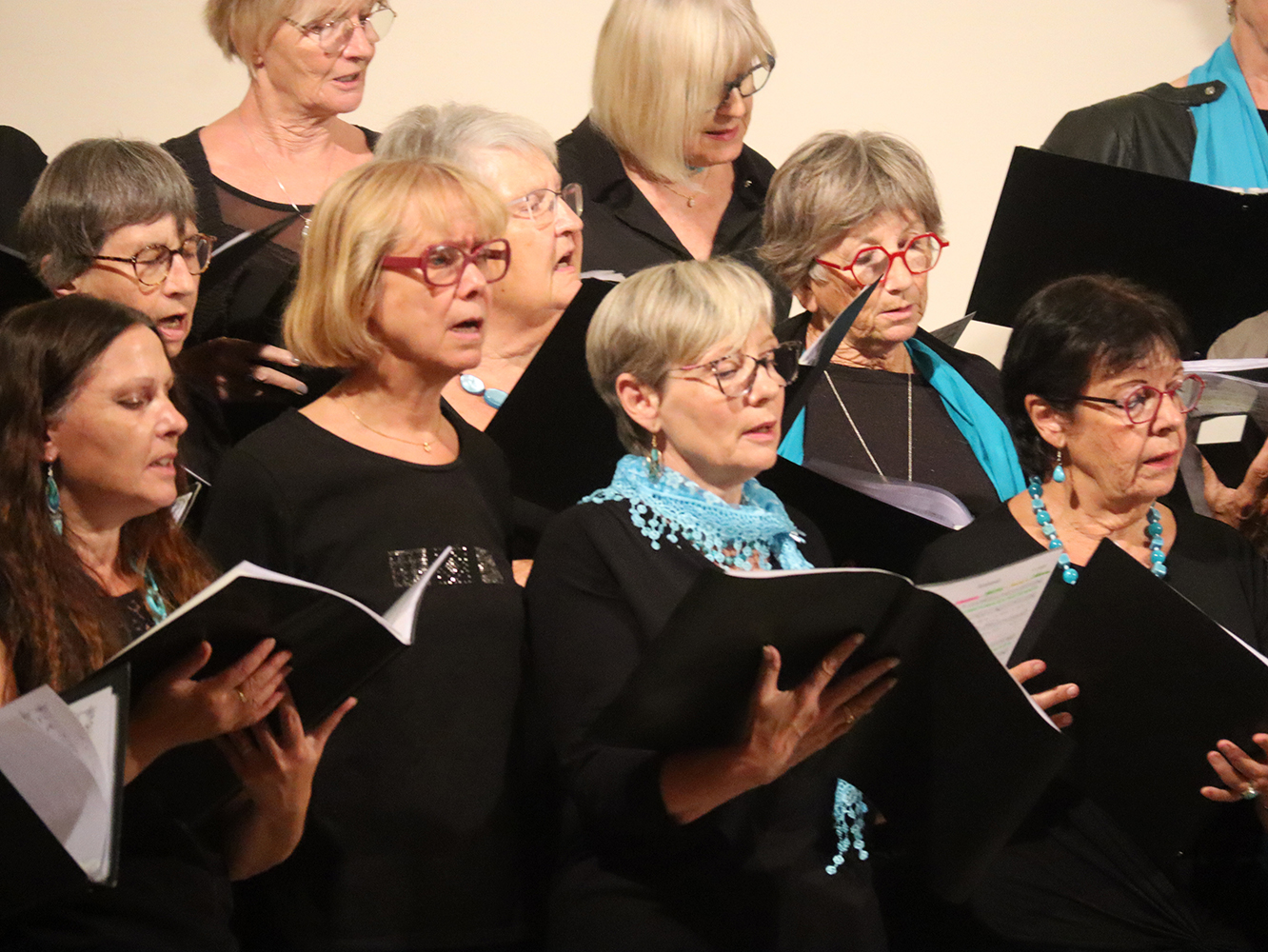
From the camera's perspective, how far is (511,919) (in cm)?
191

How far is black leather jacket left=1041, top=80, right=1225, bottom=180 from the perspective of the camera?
314 cm

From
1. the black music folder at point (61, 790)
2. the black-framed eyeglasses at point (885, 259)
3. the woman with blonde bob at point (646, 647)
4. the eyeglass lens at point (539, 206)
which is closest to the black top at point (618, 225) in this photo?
the black-framed eyeglasses at point (885, 259)

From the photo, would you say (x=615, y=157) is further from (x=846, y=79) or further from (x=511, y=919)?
(x=511, y=919)

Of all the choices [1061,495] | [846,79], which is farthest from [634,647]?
[846,79]

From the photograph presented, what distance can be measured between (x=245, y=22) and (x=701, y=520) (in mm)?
1393

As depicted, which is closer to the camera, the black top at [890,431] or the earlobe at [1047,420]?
the earlobe at [1047,420]

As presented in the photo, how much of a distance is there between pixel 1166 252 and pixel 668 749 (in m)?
1.50

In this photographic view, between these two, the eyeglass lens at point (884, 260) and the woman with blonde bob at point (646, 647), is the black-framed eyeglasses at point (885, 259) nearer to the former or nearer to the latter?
the eyeglass lens at point (884, 260)

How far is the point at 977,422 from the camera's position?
8.38 ft

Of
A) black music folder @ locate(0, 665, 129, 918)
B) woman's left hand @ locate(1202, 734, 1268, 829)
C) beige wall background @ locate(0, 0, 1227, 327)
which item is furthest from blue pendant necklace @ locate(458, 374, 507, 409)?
beige wall background @ locate(0, 0, 1227, 327)

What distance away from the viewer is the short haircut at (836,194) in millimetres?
2557

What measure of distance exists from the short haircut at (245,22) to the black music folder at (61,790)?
62.3 inches

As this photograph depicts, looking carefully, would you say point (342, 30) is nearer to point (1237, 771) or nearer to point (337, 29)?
point (337, 29)

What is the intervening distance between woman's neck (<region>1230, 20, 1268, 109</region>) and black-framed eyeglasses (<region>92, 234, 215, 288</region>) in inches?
88.8
